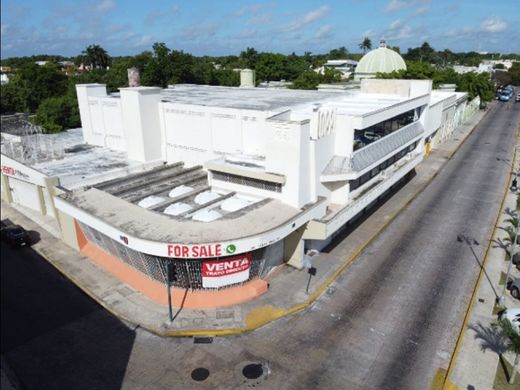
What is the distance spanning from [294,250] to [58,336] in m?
15.6

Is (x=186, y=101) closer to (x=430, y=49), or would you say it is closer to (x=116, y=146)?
(x=116, y=146)

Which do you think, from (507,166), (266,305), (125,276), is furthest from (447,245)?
(507,166)

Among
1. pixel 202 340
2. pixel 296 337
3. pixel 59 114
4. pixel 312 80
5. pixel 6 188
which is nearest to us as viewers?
pixel 202 340

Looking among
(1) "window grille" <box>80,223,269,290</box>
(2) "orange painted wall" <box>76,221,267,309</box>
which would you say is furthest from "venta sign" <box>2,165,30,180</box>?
(2) "orange painted wall" <box>76,221,267,309</box>

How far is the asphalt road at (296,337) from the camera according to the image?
1955cm

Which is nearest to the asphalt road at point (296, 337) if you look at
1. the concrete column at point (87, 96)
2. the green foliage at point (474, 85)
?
the concrete column at point (87, 96)

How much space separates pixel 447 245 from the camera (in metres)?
32.8

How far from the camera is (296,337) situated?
72.7 feet

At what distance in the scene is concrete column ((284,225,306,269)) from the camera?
2838 centimetres

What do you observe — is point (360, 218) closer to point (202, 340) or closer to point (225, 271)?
point (225, 271)

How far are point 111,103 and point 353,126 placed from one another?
26.9m

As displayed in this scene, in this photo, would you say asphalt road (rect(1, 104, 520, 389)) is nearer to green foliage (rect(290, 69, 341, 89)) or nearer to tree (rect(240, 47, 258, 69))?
green foliage (rect(290, 69, 341, 89))

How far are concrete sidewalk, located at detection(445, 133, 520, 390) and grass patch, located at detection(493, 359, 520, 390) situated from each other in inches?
5.1

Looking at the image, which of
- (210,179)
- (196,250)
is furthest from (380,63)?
(196,250)
